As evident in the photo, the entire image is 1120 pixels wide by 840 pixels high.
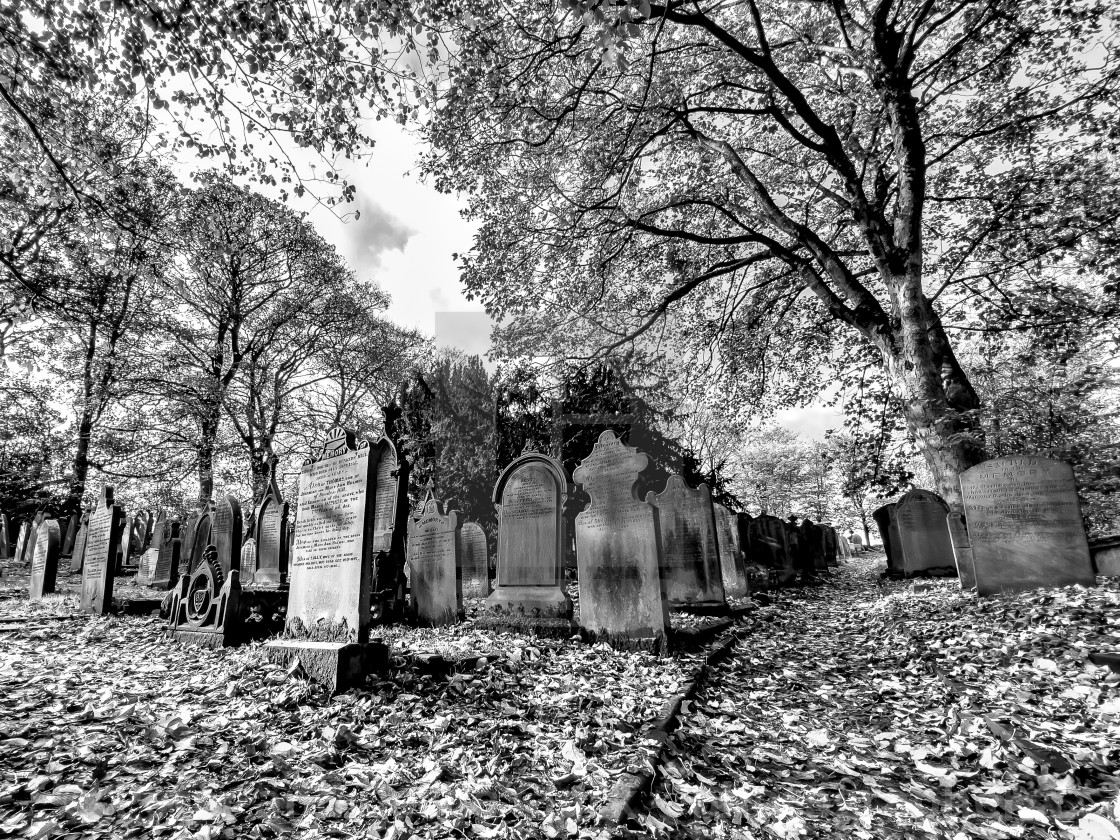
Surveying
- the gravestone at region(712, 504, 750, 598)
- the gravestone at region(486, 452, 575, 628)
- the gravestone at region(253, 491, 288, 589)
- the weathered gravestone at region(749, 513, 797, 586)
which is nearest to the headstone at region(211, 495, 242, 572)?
the gravestone at region(253, 491, 288, 589)

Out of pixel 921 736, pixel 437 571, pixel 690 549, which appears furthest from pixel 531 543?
pixel 921 736

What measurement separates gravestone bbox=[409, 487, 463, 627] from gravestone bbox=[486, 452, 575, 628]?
2.63 feet

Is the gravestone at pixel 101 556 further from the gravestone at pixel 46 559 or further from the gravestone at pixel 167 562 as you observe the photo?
the gravestone at pixel 167 562

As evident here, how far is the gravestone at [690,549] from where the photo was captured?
787 centimetres

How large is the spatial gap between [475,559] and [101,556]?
5.96 metres

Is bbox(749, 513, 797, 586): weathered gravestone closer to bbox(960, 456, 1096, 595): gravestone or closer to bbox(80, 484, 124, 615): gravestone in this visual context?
bbox(960, 456, 1096, 595): gravestone

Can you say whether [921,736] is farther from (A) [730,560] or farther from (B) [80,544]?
(B) [80,544]

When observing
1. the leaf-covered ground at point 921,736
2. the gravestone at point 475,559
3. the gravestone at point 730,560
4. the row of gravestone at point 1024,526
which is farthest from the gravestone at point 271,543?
the row of gravestone at point 1024,526

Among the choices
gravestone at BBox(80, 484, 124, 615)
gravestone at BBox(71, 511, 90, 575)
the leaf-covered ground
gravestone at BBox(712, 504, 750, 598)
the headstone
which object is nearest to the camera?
the leaf-covered ground

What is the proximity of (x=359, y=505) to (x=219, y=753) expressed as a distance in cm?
233

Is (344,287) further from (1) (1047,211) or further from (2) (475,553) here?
(1) (1047,211)

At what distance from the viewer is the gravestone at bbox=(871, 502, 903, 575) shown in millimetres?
11656

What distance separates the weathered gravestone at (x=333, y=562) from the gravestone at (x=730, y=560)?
6231 mm

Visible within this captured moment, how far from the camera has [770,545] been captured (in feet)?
44.9
